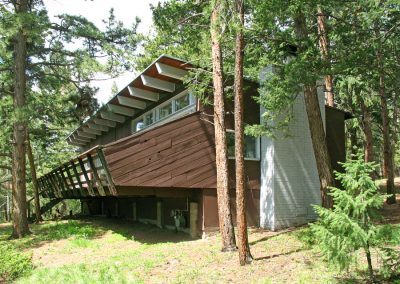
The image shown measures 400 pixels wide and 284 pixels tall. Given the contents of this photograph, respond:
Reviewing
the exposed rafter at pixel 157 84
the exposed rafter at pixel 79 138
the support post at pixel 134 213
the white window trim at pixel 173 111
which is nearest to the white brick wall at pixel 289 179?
the white window trim at pixel 173 111

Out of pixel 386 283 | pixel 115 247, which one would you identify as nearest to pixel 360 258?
pixel 386 283

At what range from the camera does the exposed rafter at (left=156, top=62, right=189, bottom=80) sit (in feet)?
45.9

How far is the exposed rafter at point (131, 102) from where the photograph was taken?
720 inches

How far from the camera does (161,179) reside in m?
12.7

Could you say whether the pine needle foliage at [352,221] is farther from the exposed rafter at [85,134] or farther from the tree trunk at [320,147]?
A: the exposed rafter at [85,134]

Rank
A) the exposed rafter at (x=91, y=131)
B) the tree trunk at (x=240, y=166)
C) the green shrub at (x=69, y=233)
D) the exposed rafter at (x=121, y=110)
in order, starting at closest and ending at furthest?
the tree trunk at (x=240, y=166), the green shrub at (x=69, y=233), the exposed rafter at (x=121, y=110), the exposed rafter at (x=91, y=131)

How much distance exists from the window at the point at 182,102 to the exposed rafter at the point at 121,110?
184 inches

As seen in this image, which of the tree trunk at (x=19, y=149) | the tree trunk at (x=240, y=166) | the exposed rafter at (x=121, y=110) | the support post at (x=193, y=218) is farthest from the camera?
the exposed rafter at (x=121, y=110)

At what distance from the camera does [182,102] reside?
1577 centimetres

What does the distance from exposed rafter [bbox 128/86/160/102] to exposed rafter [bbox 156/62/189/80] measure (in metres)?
2.69

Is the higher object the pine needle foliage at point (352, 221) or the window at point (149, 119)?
the window at point (149, 119)

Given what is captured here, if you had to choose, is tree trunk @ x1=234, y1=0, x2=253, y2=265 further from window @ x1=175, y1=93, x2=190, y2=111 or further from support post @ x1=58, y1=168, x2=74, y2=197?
support post @ x1=58, y1=168, x2=74, y2=197

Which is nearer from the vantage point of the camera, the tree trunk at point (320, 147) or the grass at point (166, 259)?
the grass at point (166, 259)

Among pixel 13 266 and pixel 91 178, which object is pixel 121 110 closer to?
pixel 91 178
